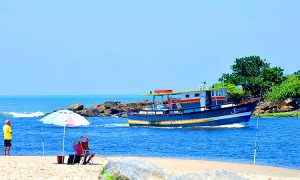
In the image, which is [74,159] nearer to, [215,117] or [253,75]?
[215,117]

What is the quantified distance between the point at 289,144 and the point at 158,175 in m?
31.9

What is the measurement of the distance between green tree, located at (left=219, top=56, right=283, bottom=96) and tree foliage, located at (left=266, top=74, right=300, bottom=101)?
408 cm

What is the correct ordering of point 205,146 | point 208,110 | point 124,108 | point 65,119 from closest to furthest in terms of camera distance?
1. point 65,119
2. point 205,146
3. point 208,110
4. point 124,108

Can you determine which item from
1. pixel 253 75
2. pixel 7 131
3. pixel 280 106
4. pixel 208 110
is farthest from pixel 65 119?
pixel 253 75

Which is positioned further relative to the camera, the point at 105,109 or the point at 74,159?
the point at 105,109

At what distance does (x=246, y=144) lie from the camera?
46.8 meters

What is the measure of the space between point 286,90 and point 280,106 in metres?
3.89

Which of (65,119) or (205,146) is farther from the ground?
(65,119)

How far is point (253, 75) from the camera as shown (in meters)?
102

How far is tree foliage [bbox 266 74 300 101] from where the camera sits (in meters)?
89.6

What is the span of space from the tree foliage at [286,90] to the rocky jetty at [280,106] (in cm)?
71

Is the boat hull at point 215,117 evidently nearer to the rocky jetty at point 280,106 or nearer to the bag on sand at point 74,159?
the rocky jetty at point 280,106

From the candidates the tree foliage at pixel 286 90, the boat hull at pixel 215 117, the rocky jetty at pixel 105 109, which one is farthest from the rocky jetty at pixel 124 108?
the boat hull at pixel 215 117

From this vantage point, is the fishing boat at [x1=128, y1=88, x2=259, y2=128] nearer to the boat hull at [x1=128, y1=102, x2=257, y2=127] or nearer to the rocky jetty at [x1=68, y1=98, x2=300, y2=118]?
the boat hull at [x1=128, y1=102, x2=257, y2=127]
